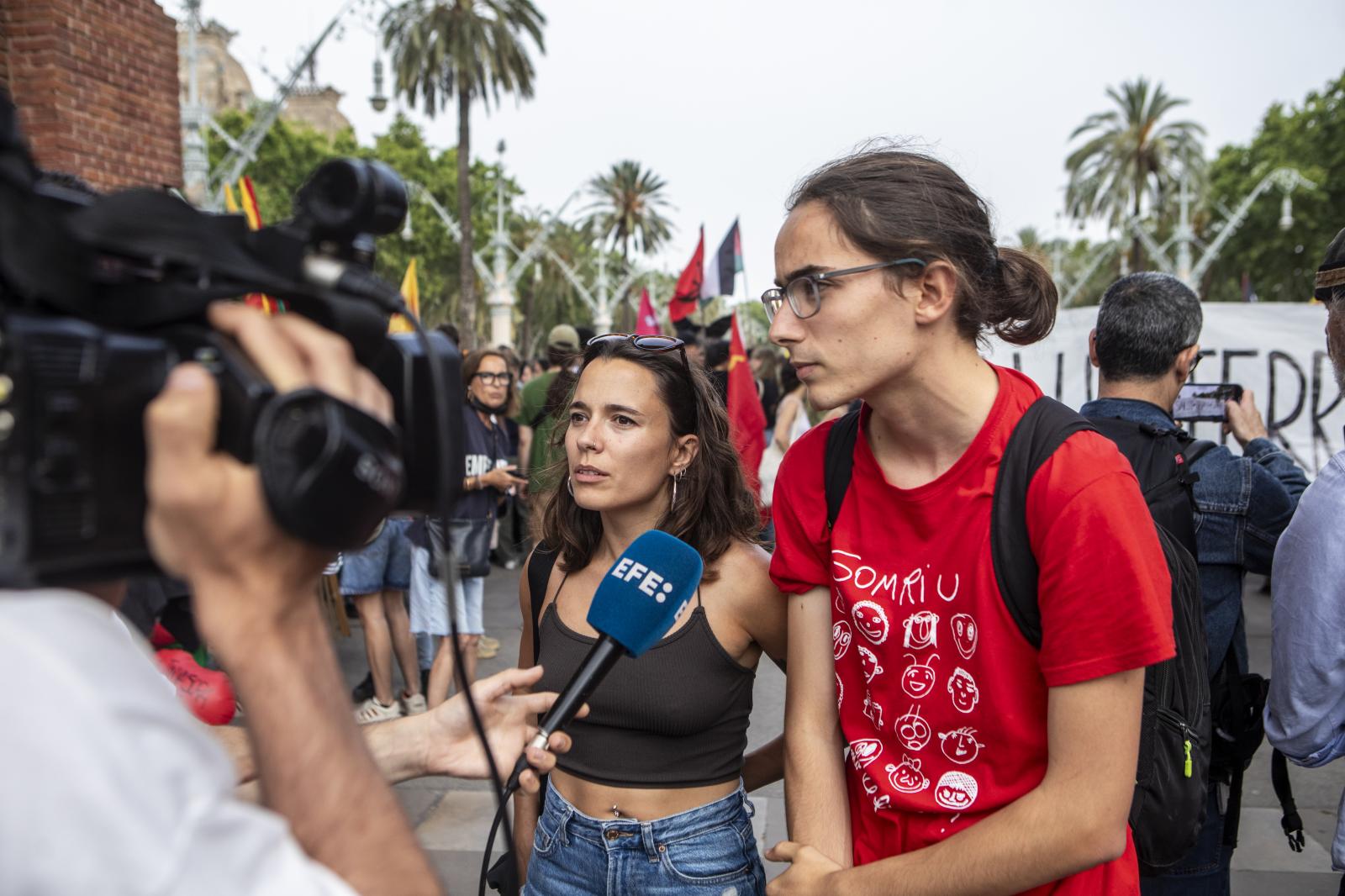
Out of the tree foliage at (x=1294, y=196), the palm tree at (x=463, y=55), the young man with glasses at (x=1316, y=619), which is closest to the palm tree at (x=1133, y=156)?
the tree foliage at (x=1294, y=196)

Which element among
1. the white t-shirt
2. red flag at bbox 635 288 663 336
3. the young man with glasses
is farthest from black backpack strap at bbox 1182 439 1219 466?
red flag at bbox 635 288 663 336

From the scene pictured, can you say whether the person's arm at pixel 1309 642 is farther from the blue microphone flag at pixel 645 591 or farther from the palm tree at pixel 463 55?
the palm tree at pixel 463 55

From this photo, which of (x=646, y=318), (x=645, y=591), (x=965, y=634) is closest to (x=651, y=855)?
(x=645, y=591)

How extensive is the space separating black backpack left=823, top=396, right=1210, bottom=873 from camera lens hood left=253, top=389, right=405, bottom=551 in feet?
3.79

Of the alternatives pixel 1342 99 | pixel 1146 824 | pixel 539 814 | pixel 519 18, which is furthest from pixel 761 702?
pixel 1342 99

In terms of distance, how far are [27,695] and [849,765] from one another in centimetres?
152

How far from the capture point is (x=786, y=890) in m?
1.84

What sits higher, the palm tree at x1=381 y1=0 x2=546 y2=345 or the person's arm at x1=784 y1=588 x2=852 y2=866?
the palm tree at x1=381 y1=0 x2=546 y2=345

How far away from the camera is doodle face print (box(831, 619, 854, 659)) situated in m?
1.92

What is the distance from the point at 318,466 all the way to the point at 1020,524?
1.22 metres

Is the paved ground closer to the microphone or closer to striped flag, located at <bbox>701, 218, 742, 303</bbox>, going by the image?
the microphone

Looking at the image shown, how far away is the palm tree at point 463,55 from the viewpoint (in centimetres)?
2650

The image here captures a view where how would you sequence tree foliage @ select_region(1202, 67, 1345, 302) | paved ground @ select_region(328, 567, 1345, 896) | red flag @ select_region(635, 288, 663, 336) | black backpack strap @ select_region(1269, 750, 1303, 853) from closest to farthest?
black backpack strap @ select_region(1269, 750, 1303, 853)
paved ground @ select_region(328, 567, 1345, 896)
red flag @ select_region(635, 288, 663, 336)
tree foliage @ select_region(1202, 67, 1345, 302)

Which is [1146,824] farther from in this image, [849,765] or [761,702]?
[761,702]
